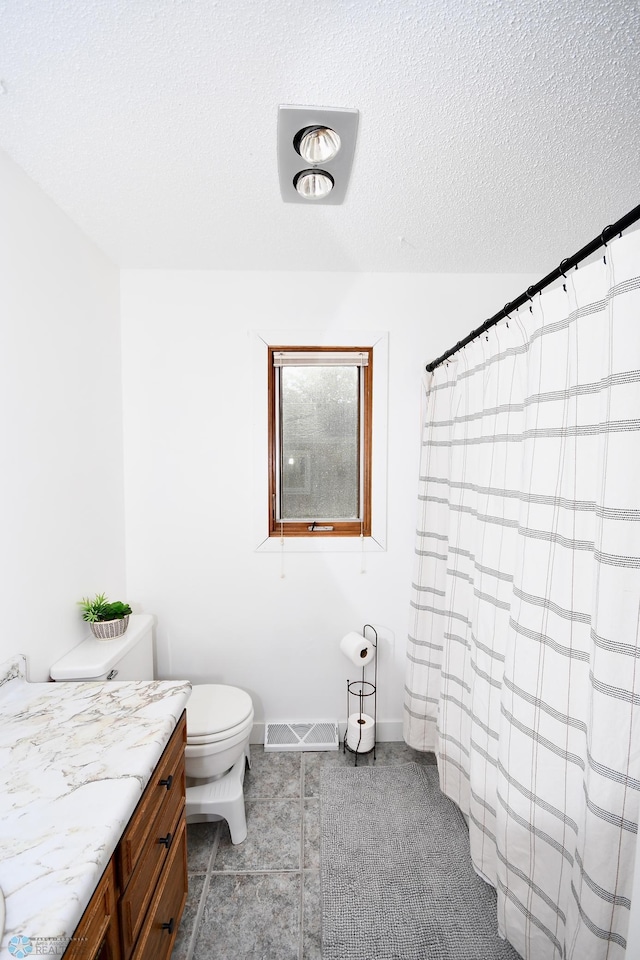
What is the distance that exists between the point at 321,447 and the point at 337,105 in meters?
1.38

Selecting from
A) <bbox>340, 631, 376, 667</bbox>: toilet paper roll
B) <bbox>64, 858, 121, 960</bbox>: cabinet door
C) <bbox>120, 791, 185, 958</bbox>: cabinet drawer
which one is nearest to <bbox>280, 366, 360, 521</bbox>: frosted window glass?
<bbox>340, 631, 376, 667</bbox>: toilet paper roll

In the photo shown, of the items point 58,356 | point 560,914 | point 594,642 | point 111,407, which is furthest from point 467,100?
point 560,914

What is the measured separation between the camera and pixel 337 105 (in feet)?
3.64

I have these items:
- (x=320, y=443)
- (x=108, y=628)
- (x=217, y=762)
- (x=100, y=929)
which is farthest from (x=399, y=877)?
(x=320, y=443)

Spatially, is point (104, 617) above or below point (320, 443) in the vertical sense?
below

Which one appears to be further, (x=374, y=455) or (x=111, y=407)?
(x=374, y=455)

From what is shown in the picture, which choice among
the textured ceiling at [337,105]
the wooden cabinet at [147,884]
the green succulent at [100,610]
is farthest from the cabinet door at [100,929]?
the textured ceiling at [337,105]

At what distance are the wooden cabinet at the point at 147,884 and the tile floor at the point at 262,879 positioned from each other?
0.17 meters

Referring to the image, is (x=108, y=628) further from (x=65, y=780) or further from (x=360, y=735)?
(x=360, y=735)

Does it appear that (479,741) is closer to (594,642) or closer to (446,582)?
(446,582)

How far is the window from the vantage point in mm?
2199

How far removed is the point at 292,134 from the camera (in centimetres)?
117

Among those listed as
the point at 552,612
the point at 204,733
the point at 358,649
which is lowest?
the point at 204,733

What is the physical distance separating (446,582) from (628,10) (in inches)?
66.2
